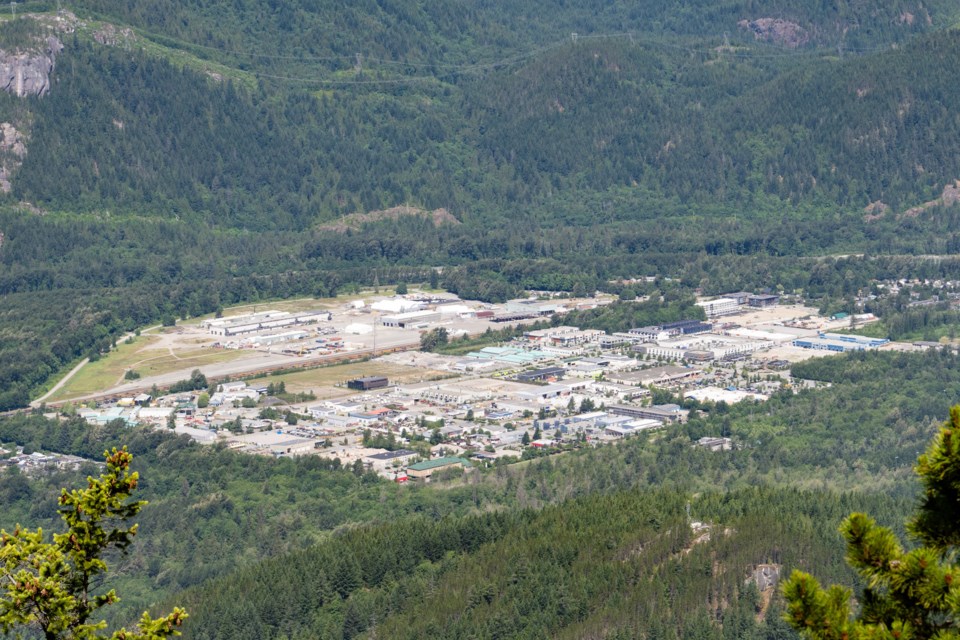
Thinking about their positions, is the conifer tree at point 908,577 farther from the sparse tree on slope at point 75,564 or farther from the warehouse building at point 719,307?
the warehouse building at point 719,307

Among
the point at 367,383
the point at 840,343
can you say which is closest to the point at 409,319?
the point at 367,383

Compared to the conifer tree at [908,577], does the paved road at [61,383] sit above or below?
below

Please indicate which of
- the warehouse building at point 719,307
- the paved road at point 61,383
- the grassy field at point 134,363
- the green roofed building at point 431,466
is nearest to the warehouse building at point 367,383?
the grassy field at point 134,363

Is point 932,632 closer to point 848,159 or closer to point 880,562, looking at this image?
point 880,562

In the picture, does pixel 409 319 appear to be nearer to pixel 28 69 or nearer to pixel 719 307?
pixel 719 307

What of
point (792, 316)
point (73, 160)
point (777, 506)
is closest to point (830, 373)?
point (792, 316)
